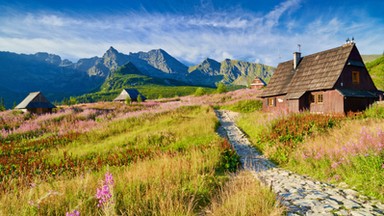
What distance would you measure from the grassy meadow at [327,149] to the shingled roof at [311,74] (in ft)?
36.2

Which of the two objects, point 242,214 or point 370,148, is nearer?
point 242,214

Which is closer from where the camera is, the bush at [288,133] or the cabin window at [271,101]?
the bush at [288,133]

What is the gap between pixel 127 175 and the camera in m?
5.86

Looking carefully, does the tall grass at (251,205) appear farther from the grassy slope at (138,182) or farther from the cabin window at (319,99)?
the cabin window at (319,99)

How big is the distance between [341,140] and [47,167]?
1090 centimetres

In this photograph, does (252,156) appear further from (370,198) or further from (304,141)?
(370,198)

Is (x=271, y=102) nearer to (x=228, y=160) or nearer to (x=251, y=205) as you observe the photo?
(x=228, y=160)

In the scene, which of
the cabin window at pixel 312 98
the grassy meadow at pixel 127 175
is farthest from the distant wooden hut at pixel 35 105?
the cabin window at pixel 312 98

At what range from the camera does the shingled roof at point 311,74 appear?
22047mm

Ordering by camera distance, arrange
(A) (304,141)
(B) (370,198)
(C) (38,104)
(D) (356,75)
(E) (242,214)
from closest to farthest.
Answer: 1. (E) (242,214)
2. (B) (370,198)
3. (A) (304,141)
4. (D) (356,75)
5. (C) (38,104)

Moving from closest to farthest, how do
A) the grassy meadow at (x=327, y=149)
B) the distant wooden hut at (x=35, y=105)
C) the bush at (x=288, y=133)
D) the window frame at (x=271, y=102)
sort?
the grassy meadow at (x=327, y=149), the bush at (x=288, y=133), the window frame at (x=271, y=102), the distant wooden hut at (x=35, y=105)

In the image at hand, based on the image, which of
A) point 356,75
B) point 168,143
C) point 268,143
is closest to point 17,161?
point 168,143

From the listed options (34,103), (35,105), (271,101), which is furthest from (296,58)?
(34,103)

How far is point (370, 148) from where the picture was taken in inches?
265
